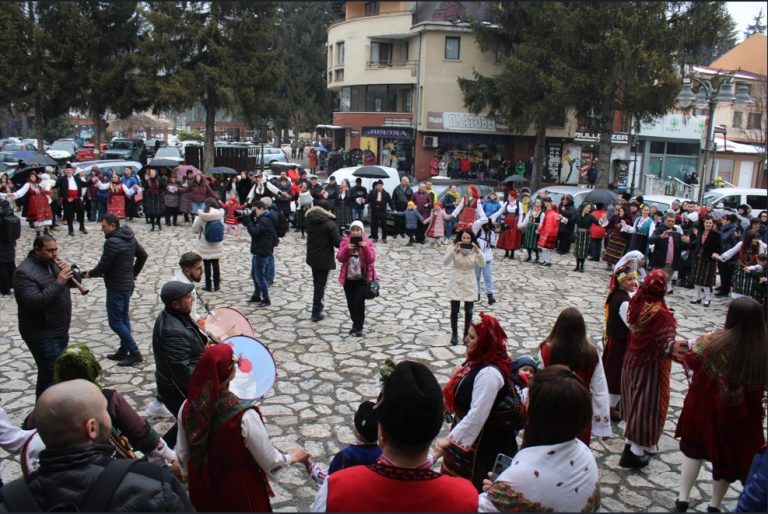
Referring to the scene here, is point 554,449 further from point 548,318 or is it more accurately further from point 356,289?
point 548,318

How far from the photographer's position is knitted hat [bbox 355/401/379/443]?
11.5 ft

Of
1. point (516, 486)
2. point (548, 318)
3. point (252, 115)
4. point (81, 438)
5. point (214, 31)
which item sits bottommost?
point (548, 318)

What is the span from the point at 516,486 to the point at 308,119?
5634 cm

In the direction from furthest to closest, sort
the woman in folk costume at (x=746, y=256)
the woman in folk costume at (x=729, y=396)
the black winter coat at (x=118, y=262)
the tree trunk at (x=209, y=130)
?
1. the tree trunk at (x=209, y=130)
2. the woman in folk costume at (x=746, y=256)
3. the black winter coat at (x=118, y=262)
4. the woman in folk costume at (x=729, y=396)

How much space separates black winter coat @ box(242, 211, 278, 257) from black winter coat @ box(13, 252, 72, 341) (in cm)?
466

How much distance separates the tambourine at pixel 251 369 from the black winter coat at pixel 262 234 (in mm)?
6208

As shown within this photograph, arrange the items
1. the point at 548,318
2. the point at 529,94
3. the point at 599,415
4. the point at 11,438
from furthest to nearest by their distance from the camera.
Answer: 1. the point at 529,94
2. the point at 548,318
3. the point at 599,415
4. the point at 11,438

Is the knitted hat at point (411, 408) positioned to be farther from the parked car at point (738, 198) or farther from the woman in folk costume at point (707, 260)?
the parked car at point (738, 198)

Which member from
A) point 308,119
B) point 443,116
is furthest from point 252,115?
point 308,119

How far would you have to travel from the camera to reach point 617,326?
6305 millimetres

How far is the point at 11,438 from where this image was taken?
4000 mm

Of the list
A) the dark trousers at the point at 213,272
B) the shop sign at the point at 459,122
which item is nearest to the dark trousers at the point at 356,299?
the dark trousers at the point at 213,272

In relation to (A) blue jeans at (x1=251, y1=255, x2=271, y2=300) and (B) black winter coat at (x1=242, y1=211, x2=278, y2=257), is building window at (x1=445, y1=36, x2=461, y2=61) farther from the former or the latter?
(A) blue jeans at (x1=251, y1=255, x2=271, y2=300)

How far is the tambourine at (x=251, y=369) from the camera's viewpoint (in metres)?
4.56
